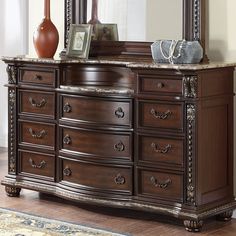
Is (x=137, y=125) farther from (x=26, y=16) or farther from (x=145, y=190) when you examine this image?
(x=26, y=16)

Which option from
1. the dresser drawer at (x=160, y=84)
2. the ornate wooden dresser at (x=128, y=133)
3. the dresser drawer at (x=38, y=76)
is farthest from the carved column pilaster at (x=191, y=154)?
the dresser drawer at (x=38, y=76)

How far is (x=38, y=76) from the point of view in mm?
4574

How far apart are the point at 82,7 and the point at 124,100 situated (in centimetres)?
91

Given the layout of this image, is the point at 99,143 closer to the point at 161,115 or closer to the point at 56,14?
the point at 161,115

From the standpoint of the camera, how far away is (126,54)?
4.52 meters

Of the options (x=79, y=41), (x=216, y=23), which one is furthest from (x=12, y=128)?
(x=216, y=23)

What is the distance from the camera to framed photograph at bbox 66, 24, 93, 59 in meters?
4.53

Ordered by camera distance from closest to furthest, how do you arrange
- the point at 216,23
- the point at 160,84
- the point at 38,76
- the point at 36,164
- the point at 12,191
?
1. the point at 160,84
2. the point at 216,23
3. the point at 38,76
4. the point at 36,164
5. the point at 12,191

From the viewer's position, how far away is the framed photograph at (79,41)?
14.9 feet

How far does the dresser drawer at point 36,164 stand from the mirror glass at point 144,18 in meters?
0.89

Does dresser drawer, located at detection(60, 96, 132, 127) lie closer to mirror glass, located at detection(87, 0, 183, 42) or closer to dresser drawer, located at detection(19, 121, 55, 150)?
dresser drawer, located at detection(19, 121, 55, 150)

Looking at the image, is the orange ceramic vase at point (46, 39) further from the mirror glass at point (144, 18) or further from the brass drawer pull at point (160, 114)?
the brass drawer pull at point (160, 114)

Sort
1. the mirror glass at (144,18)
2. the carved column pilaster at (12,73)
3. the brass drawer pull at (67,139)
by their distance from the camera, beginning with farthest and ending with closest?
the carved column pilaster at (12,73), the brass drawer pull at (67,139), the mirror glass at (144,18)

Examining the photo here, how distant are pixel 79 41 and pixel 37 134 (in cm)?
65
